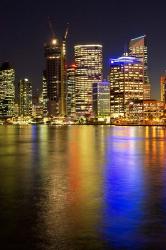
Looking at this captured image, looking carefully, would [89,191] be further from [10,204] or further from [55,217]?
[55,217]

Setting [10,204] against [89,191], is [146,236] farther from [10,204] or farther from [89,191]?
[89,191]

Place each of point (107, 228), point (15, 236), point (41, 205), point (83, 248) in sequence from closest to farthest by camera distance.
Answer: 1. point (83, 248)
2. point (15, 236)
3. point (107, 228)
4. point (41, 205)

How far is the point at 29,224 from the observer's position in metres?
16.9

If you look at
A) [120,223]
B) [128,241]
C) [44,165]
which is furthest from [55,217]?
[44,165]

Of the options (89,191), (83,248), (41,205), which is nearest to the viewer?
(83,248)

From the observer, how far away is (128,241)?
48.7ft

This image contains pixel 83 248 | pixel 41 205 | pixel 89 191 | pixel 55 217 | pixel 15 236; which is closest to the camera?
pixel 83 248

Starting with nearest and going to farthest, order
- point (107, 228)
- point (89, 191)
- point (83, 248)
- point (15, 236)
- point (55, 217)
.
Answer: point (83, 248) → point (15, 236) → point (107, 228) → point (55, 217) → point (89, 191)

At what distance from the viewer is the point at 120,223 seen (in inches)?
676

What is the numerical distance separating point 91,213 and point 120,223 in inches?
75.7

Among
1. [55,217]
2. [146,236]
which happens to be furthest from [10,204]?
[146,236]

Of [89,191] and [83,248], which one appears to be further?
[89,191]

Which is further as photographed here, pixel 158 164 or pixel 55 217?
pixel 158 164

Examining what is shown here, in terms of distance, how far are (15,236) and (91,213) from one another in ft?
13.9
